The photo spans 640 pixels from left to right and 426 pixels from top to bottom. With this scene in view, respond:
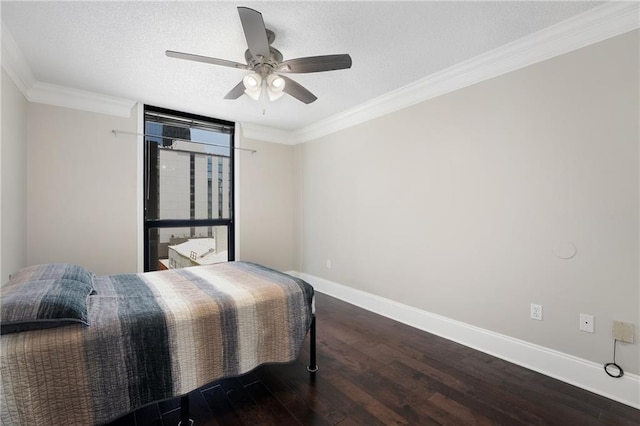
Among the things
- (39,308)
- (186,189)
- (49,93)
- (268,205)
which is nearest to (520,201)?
(39,308)

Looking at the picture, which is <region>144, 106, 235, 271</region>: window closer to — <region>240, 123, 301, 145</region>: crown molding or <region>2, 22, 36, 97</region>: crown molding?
<region>240, 123, 301, 145</region>: crown molding

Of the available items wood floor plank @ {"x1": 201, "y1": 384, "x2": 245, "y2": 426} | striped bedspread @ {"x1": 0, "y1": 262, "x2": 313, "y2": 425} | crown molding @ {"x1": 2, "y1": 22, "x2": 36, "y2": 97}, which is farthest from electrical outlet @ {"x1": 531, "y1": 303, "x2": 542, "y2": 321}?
crown molding @ {"x1": 2, "y1": 22, "x2": 36, "y2": 97}

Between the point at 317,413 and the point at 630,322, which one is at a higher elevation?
the point at 630,322

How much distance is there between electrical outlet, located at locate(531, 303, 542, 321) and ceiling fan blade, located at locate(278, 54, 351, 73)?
220cm

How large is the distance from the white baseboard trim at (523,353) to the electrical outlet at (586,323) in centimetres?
21

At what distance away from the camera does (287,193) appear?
4.57 m

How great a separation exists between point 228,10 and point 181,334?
197 centimetres

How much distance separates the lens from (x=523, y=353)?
7.06ft


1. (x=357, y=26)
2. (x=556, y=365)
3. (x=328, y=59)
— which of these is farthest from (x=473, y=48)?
(x=556, y=365)

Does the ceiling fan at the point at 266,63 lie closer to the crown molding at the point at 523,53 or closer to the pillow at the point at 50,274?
the crown molding at the point at 523,53

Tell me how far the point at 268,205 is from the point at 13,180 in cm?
268

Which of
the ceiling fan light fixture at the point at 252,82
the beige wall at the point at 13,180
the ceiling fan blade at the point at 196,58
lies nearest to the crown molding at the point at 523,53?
the ceiling fan light fixture at the point at 252,82

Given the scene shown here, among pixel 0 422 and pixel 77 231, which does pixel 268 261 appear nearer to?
pixel 77 231

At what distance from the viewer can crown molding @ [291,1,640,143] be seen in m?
1.77
